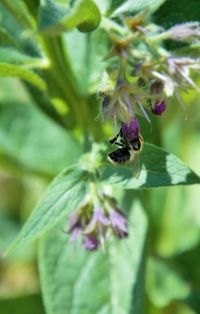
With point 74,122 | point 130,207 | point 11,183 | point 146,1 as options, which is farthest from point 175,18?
point 11,183

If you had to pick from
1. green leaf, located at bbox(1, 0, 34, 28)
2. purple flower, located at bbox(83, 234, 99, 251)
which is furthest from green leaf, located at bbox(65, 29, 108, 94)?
purple flower, located at bbox(83, 234, 99, 251)

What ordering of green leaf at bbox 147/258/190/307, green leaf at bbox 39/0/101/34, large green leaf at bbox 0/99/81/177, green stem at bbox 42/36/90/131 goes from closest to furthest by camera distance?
green leaf at bbox 39/0/101/34 → green stem at bbox 42/36/90/131 → green leaf at bbox 147/258/190/307 → large green leaf at bbox 0/99/81/177

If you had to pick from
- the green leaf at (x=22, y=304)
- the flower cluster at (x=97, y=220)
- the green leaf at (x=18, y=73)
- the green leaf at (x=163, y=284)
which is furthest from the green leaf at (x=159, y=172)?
the green leaf at (x=22, y=304)

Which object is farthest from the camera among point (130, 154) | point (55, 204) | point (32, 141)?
point (32, 141)

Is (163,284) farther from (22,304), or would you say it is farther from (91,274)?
(22,304)

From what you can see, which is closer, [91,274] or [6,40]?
[6,40]

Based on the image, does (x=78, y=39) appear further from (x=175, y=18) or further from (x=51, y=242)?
(x=51, y=242)

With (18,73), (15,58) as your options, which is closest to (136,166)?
(18,73)

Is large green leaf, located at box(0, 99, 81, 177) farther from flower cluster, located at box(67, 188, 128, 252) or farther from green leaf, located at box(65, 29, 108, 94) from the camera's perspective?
flower cluster, located at box(67, 188, 128, 252)
